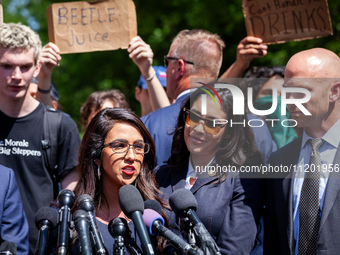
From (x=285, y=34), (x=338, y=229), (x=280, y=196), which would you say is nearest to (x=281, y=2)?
(x=285, y=34)

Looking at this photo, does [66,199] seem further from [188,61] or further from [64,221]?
[188,61]

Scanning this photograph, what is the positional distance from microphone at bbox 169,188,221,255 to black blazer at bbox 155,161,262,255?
695 millimetres

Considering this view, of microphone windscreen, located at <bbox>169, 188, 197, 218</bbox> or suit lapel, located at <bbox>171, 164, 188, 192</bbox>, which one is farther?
suit lapel, located at <bbox>171, 164, 188, 192</bbox>

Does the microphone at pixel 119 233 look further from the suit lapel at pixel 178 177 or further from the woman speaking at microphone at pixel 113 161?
the suit lapel at pixel 178 177

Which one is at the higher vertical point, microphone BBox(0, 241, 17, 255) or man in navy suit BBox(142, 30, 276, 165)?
man in navy suit BBox(142, 30, 276, 165)

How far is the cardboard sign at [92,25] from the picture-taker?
457cm

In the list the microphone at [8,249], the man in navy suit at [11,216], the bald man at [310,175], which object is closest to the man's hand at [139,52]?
the bald man at [310,175]

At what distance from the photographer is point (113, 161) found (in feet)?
10.5

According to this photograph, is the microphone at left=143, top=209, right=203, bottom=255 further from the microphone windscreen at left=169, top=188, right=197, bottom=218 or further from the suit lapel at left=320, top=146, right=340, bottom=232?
the suit lapel at left=320, top=146, right=340, bottom=232

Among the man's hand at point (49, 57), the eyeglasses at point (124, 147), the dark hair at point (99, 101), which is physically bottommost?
the eyeglasses at point (124, 147)

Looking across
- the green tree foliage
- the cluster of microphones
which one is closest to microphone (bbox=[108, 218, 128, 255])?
the cluster of microphones

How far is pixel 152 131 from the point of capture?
13.6 feet

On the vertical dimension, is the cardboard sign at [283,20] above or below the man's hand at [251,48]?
above

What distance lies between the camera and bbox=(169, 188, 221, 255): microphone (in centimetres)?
217
